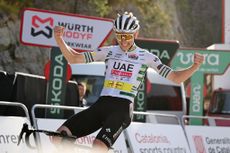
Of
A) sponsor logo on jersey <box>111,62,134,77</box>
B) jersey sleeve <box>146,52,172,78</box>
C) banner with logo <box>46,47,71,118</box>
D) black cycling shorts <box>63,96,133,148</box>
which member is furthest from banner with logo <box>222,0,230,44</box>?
black cycling shorts <box>63,96,133,148</box>

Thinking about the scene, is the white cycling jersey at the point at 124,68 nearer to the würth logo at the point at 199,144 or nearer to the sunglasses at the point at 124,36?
the sunglasses at the point at 124,36

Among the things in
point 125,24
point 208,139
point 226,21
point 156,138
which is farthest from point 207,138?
point 226,21

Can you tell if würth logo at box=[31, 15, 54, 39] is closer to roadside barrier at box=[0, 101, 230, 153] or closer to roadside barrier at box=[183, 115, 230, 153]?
roadside barrier at box=[0, 101, 230, 153]

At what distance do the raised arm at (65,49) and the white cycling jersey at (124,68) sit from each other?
10 centimetres

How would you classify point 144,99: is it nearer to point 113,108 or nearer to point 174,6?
point 113,108

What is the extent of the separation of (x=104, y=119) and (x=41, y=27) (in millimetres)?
4511

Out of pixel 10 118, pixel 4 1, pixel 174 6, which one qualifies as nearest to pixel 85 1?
pixel 4 1

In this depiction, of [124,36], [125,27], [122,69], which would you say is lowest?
[122,69]

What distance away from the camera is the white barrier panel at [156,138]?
35.8ft

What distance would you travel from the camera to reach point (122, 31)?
Result: 6559 millimetres

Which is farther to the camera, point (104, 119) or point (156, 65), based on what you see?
point (156, 65)

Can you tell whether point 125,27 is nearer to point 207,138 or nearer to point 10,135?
point 10,135

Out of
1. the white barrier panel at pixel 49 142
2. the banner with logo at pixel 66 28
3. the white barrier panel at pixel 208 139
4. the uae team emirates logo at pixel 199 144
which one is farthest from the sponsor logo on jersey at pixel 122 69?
the uae team emirates logo at pixel 199 144

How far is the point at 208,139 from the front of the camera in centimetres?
1346
